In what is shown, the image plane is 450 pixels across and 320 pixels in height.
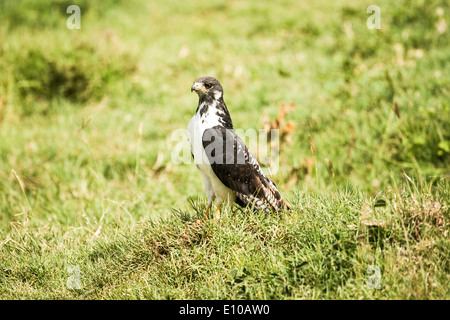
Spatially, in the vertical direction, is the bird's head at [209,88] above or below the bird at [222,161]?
above

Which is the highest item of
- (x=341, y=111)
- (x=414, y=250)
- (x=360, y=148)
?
(x=341, y=111)

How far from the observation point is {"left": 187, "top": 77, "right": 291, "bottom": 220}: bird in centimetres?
316

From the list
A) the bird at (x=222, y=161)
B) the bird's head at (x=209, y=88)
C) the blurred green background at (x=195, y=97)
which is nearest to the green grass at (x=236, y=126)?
the blurred green background at (x=195, y=97)

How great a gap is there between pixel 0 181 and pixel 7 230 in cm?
129

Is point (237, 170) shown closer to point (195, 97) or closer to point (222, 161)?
point (222, 161)

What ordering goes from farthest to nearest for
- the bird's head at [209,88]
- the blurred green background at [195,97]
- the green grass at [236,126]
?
the blurred green background at [195,97] → the bird's head at [209,88] → the green grass at [236,126]

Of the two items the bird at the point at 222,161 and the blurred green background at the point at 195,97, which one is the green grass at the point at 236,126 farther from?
the bird at the point at 222,161

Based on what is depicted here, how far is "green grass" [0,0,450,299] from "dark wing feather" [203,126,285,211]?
0.12 meters

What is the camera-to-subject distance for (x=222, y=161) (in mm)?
3160

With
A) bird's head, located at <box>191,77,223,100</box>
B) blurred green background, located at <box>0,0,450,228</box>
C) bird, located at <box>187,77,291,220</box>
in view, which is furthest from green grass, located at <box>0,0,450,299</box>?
bird's head, located at <box>191,77,223,100</box>

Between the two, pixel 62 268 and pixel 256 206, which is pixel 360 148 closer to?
pixel 256 206

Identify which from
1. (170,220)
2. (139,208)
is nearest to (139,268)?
(170,220)

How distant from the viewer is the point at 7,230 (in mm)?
3992

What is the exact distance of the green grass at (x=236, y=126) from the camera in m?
2.69
